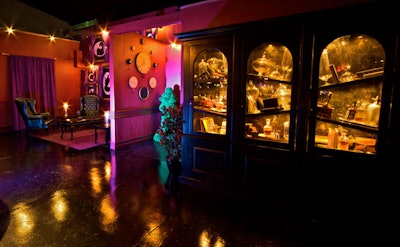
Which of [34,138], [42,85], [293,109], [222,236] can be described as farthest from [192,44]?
[42,85]

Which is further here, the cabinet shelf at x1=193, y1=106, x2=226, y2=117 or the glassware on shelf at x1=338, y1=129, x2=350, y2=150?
the cabinet shelf at x1=193, y1=106, x2=226, y2=117

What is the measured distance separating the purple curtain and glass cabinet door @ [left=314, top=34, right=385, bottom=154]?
900cm

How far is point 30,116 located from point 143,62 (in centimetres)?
399

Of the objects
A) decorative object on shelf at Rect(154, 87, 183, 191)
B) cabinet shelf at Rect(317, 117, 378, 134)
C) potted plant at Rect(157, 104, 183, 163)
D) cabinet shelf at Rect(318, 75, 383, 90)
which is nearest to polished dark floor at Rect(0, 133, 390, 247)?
decorative object on shelf at Rect(154, 87, 183, 191)

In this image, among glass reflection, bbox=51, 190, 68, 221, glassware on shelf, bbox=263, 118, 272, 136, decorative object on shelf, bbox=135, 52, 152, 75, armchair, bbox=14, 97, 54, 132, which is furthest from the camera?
armchair, bbox=14, 97, 54, 132

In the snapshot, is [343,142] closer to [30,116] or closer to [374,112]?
[374,112]

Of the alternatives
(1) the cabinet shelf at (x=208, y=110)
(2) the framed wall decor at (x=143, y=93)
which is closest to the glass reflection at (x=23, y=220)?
(1) the cabinet shelf at (x=208, y=110)

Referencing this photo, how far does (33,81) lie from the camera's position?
27.3 ft

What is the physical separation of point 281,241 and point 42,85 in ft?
30.2

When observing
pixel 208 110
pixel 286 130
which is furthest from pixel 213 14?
pixel 286 130

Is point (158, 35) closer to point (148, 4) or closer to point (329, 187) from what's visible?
point (148, 4)

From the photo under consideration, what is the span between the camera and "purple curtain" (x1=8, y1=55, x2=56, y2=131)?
7877mm

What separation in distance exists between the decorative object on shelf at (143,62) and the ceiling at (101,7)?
1.17 m

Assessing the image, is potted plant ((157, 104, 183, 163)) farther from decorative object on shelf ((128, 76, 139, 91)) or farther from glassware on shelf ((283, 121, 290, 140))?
decorative object on shelf ((128, 76, 139, 91))
